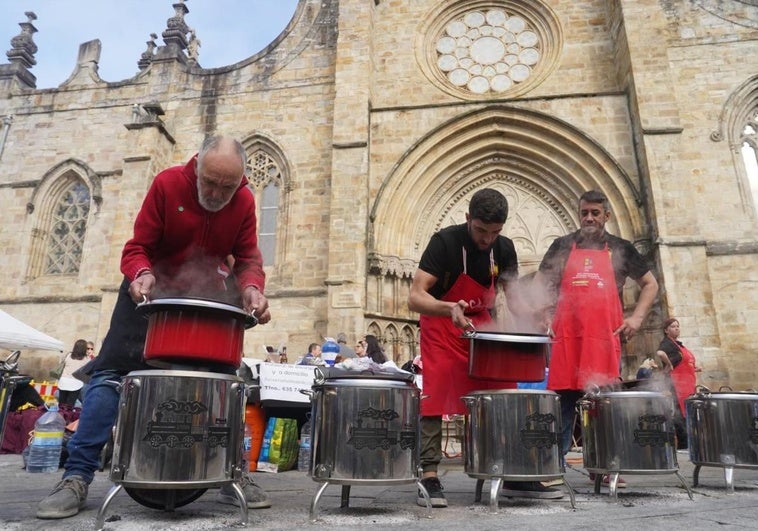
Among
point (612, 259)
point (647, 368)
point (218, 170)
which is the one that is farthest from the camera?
point (647, 368)

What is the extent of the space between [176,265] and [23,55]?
1695cm

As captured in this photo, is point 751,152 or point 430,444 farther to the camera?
point 751,152

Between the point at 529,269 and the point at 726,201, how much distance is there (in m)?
4.17

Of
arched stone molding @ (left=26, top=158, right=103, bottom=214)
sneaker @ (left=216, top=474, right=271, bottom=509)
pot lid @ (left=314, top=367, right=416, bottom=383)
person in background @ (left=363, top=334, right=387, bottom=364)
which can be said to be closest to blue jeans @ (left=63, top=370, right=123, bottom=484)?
sneaker @ (left=216, top=474, right=271, bottom=509)

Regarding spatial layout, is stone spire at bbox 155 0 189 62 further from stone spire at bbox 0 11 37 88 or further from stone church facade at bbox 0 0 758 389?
stone spire at bbox 0 11 37 88

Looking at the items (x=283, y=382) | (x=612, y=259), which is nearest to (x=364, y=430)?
(x=612, y=259)

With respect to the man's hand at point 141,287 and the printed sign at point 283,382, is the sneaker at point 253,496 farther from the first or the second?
the printed sign at point 283,382

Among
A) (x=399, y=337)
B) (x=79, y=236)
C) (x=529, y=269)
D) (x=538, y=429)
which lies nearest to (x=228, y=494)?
(x=538, y=429)

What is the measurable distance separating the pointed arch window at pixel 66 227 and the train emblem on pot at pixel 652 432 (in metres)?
14.0

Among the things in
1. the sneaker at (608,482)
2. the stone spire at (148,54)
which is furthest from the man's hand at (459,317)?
the stone spire at (148,54)

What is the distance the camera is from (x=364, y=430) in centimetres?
279

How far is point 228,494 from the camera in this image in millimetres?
3125

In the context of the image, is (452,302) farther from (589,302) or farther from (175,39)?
(175,39)

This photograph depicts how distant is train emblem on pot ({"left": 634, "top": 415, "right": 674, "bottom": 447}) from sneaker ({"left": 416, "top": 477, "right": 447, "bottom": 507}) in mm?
1270
